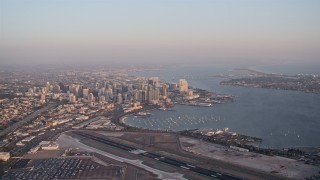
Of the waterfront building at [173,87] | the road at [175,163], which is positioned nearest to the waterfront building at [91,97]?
the waterfront building at [173,87]

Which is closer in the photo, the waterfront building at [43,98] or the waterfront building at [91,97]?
the waterfront building at [43,98]

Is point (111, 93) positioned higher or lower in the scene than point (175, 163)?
higher

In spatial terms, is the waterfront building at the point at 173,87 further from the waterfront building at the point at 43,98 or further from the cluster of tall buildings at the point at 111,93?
the waterfront building at the point at 43,98

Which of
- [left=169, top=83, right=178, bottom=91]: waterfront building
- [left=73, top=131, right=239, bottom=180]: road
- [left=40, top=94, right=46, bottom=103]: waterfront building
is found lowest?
[left=73, top=131, right=239, bottom=180]: road

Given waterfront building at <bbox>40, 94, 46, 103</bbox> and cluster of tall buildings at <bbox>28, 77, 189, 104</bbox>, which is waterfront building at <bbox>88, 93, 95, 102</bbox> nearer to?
cluster of tall buildings at <bbox>28, 77, 189, 104</bbox>

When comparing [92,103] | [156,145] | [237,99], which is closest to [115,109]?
[92,103]

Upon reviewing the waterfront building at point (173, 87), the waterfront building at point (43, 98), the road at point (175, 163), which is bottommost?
the road at point (175, 163)

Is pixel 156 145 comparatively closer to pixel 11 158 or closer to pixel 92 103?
pixel 11 158

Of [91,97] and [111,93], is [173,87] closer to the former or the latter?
[111,93]

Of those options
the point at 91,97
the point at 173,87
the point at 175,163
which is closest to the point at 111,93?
the point at 91,97

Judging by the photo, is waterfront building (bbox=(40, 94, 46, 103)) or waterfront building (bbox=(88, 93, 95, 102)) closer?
waterfront building (bbox=(40, 94, 46, 103))

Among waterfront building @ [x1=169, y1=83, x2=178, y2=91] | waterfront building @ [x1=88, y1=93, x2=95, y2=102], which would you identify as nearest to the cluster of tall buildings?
waterfront building @ [x1=88, y1=93, x2=95, y2=102]

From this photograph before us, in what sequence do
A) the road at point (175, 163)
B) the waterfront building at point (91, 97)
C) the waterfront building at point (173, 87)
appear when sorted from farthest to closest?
the waterfront building at point (173, 87), the waterfront building at point (91, 97), the road at point (175, 163)
